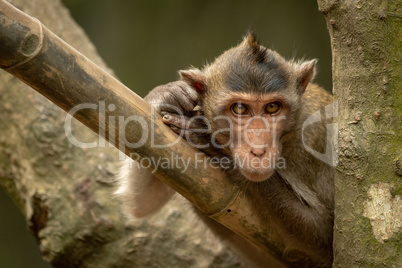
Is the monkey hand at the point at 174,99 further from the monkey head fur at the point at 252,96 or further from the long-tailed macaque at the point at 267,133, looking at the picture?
the monkey head fur at the point at 252,96

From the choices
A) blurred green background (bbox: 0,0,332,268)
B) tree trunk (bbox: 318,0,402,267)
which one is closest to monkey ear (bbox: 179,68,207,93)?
tree trunk (bbox: 318,0,402,267)

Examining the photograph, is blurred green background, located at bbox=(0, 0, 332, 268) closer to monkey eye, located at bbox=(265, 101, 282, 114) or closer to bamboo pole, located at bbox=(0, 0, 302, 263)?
monkey eye, located at bbox=(265, 101, 282, 114)

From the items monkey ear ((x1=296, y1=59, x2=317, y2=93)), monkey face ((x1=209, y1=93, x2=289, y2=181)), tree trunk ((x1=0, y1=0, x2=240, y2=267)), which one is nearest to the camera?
monkey face ((x1=209, y1=93, x2=289, y2=181))

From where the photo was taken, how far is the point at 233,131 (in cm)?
316

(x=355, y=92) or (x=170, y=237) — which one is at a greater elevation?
(x=355, y=92)

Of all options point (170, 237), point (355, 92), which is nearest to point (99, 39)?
point (170, 237)

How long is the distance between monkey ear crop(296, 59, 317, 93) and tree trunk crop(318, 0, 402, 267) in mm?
924

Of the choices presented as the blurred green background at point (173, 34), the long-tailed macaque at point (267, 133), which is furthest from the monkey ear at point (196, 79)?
the blurred green background at point (173, 34)

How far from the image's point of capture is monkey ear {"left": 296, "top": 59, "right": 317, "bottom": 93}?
138 inches

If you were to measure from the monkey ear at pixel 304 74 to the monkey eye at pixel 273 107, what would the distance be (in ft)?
0.86

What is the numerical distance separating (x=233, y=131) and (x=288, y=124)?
403 millimetres

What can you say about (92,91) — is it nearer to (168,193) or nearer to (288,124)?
(288,124)

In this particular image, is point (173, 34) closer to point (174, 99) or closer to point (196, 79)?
point (196, 79)

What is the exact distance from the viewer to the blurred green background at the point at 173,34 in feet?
24.9
